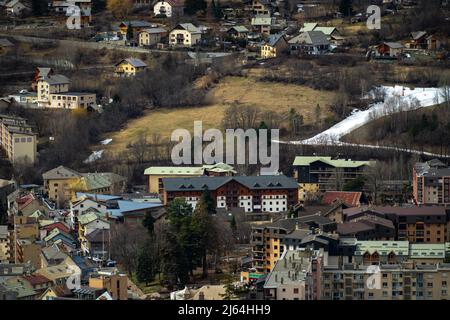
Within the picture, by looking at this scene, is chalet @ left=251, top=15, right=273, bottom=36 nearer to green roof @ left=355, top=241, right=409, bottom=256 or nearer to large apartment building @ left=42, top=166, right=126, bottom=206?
large apartment building @ left=42, top=166, right=126, bottom=206

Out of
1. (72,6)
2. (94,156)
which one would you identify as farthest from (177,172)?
(72,6)

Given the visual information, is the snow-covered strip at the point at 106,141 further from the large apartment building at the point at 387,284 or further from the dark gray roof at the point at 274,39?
the large apartment building at the point at 387,284

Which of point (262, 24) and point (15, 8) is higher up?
point (15, 8)

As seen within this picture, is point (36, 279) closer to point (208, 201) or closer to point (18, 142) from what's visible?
point (208, 201)

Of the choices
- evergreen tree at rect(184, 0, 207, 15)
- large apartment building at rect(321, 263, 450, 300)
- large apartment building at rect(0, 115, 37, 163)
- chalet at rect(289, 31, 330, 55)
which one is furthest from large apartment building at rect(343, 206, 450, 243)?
evergreen tree at rect(184, 0, 207, 15)

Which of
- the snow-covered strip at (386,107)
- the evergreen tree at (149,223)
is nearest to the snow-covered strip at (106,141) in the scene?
the snow-covered strip at (386,107)

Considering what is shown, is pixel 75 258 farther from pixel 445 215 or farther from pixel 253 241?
pixel 445 215

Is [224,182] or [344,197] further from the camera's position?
[224,182]

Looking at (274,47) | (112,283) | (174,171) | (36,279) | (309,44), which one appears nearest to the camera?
(112,283)
